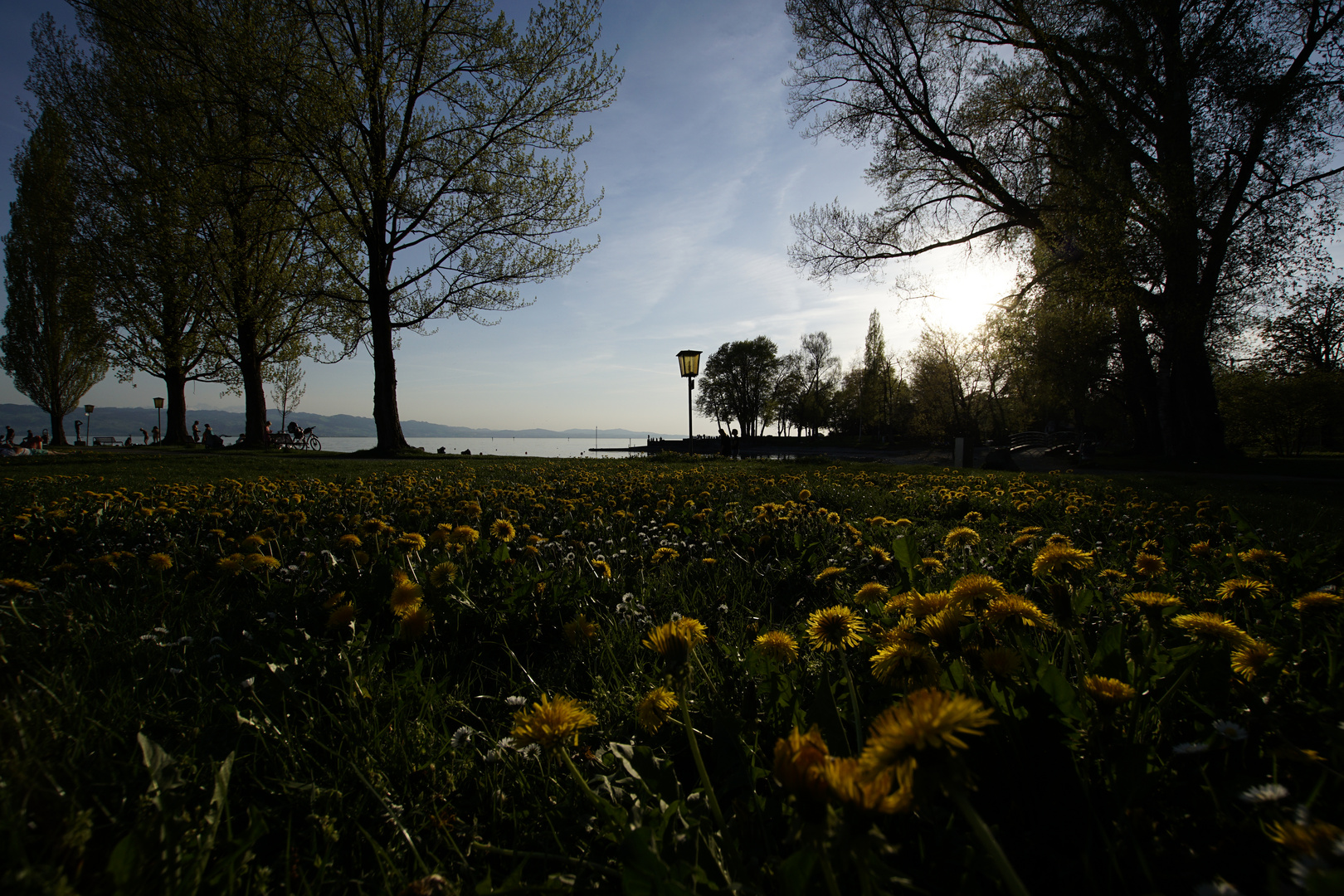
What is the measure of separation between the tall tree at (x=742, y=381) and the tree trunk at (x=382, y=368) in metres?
52.1

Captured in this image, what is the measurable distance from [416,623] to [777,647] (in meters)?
1.05

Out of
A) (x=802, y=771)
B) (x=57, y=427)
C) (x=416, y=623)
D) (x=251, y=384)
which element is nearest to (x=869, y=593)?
(x=802, y=771)

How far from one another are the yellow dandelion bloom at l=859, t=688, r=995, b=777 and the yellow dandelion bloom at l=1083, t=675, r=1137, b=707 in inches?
21.5

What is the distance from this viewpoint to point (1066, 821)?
3.00 feet

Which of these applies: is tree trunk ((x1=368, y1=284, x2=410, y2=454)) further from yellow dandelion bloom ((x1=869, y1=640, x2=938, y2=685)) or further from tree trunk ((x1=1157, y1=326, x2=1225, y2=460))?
tree trunk ((x1=1157, y1=326, x2=1225, y2=460))

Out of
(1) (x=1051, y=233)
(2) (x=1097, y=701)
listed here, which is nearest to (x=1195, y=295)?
(1) (x=1051, y=233)

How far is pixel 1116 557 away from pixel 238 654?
12.7 ft

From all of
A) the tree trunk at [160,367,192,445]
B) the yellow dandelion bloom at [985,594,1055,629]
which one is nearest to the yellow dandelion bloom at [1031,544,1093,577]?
the yellow dandelion bloom at [985,594,1055,629]

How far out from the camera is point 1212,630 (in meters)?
1.13

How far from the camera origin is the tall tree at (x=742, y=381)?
64938mm

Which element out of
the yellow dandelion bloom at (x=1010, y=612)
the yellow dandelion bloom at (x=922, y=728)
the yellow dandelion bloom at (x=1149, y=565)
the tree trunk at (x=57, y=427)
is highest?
the tree trunk at (x=57, y=427)

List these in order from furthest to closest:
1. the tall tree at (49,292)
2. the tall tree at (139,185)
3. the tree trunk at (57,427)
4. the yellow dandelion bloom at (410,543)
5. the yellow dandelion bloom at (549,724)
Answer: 1. the tree trunk at (57,427)
2. the tall tree at (49,292)
3. the tall tree at (139,185)
4. the yellow dandelion bloom at (410,543)
5. the yellow dandelion bloom at (549,724)

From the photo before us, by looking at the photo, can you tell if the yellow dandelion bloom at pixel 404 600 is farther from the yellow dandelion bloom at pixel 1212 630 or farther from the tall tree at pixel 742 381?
the tall tree at pixel 742 381

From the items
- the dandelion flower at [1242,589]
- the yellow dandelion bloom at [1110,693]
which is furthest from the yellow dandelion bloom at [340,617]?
the dandelion flower at [1242,589]
